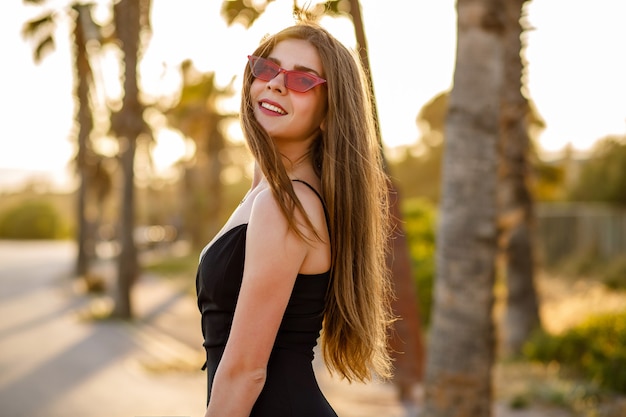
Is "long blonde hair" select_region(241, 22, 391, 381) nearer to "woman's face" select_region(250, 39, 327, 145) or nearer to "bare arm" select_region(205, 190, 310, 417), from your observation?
"woman's face" select_region(250, 39, 327, 145)

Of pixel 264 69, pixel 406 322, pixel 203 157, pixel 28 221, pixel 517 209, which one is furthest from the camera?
pixel 28 221

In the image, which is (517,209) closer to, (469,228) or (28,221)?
(469,228)

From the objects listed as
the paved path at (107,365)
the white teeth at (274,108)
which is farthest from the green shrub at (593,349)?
the white teeth at (274,108)

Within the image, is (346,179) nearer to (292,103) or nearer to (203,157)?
(292,103)

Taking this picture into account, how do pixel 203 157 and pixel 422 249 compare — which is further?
pixel 203 157

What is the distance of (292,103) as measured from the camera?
2.20m

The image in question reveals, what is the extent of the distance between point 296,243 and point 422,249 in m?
18.3

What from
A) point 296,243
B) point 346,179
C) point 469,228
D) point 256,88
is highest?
point 256,88

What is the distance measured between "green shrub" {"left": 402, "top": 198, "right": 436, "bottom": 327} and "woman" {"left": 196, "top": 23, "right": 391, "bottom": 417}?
13167 millimetres

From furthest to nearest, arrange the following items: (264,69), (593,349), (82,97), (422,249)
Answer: (82,97), (422,249), (593,349), (264,69)

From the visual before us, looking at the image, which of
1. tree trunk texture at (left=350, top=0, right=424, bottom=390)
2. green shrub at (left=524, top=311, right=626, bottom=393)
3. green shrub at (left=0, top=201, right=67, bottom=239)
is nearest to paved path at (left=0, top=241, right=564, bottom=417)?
tree trunk texture at (left=350, top=0, right=424, bottom=390)

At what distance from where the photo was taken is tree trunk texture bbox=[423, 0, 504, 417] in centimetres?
604

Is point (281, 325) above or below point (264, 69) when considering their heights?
below

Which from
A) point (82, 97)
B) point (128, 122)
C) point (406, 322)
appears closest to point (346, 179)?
point (406, 322)
